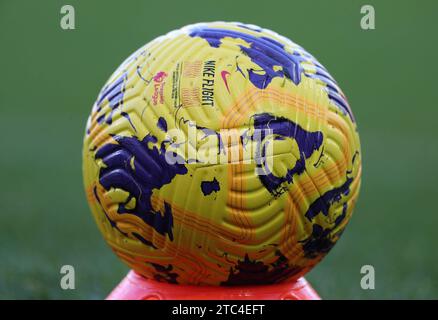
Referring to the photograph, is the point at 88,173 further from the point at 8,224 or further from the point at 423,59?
the point at 423,59

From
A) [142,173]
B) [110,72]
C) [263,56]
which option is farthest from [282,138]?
[110,72]

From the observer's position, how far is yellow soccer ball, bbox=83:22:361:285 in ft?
8.37

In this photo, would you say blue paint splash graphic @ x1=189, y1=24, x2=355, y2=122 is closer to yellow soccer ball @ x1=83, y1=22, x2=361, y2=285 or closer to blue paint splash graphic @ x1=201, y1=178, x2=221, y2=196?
yellow soccer ball @ x1=83, y1=22, x2=361, y2=285

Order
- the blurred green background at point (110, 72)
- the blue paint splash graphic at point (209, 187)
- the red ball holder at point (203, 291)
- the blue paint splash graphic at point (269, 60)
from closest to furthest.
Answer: the blue paint splash graphic at point (209, 187), the blue paint splash graphic at point (269, 60), the red ball holder at point (203, 291), the blurred green background at point (110, 72)

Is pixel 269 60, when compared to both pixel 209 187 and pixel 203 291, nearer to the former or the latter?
pixel 209 187

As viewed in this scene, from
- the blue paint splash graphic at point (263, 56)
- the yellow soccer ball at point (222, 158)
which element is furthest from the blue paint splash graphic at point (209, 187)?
the blue paint splash graphic at point (263, 56)

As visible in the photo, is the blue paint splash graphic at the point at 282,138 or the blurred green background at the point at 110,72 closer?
the blue paint splash graphic at the point at 282,138

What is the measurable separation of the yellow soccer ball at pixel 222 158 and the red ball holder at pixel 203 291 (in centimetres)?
5

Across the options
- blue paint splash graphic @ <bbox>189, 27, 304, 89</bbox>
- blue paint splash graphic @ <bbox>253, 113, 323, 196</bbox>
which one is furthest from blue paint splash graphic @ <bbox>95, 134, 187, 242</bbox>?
blue paint splash graphic @ <bbox>189, 27, 304, 89</bbox>

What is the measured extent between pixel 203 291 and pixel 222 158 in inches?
23.1

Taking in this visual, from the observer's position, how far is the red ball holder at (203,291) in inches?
110

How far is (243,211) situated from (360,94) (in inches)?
372

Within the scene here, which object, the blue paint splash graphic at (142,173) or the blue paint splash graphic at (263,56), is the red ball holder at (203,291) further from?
the blue paint splash graphic at (263,56)

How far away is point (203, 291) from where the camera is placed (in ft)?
9.21
